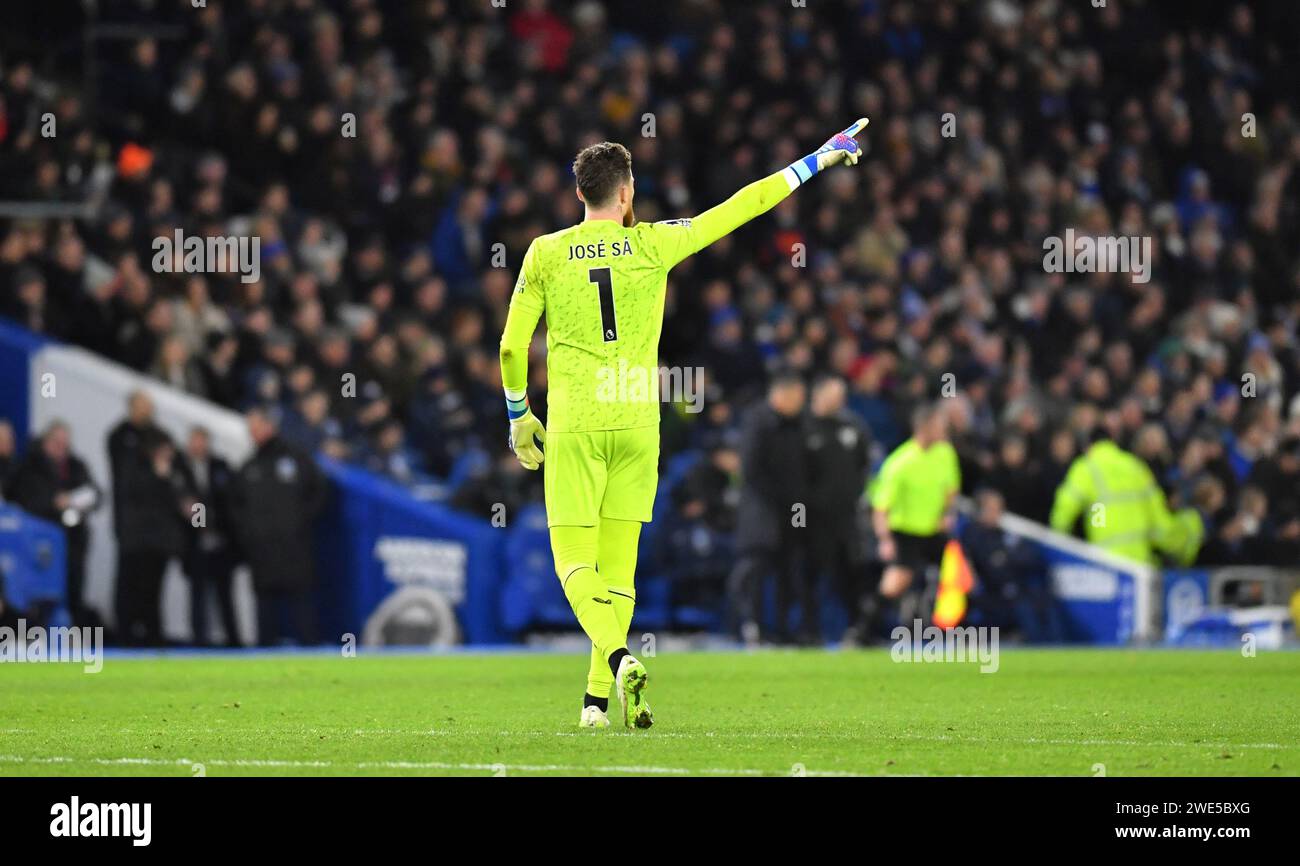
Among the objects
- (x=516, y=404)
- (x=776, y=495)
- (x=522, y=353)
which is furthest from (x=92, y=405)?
(x=522, y=353)

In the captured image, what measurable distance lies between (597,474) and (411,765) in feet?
6.14

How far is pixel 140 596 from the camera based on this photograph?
62.0ft

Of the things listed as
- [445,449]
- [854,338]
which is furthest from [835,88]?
[445,449]

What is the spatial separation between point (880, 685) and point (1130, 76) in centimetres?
1706

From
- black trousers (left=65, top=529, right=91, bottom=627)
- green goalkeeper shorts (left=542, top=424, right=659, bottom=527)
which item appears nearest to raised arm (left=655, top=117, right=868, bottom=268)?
green goalkeeper shorts (left=542, top=424, right=659, bottom=527)

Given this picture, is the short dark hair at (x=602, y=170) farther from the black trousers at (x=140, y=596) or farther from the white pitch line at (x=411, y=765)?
the black trousers at (x=140, y=596)

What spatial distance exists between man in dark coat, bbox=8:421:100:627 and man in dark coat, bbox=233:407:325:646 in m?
1.25

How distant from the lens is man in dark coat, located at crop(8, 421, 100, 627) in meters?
18.7
